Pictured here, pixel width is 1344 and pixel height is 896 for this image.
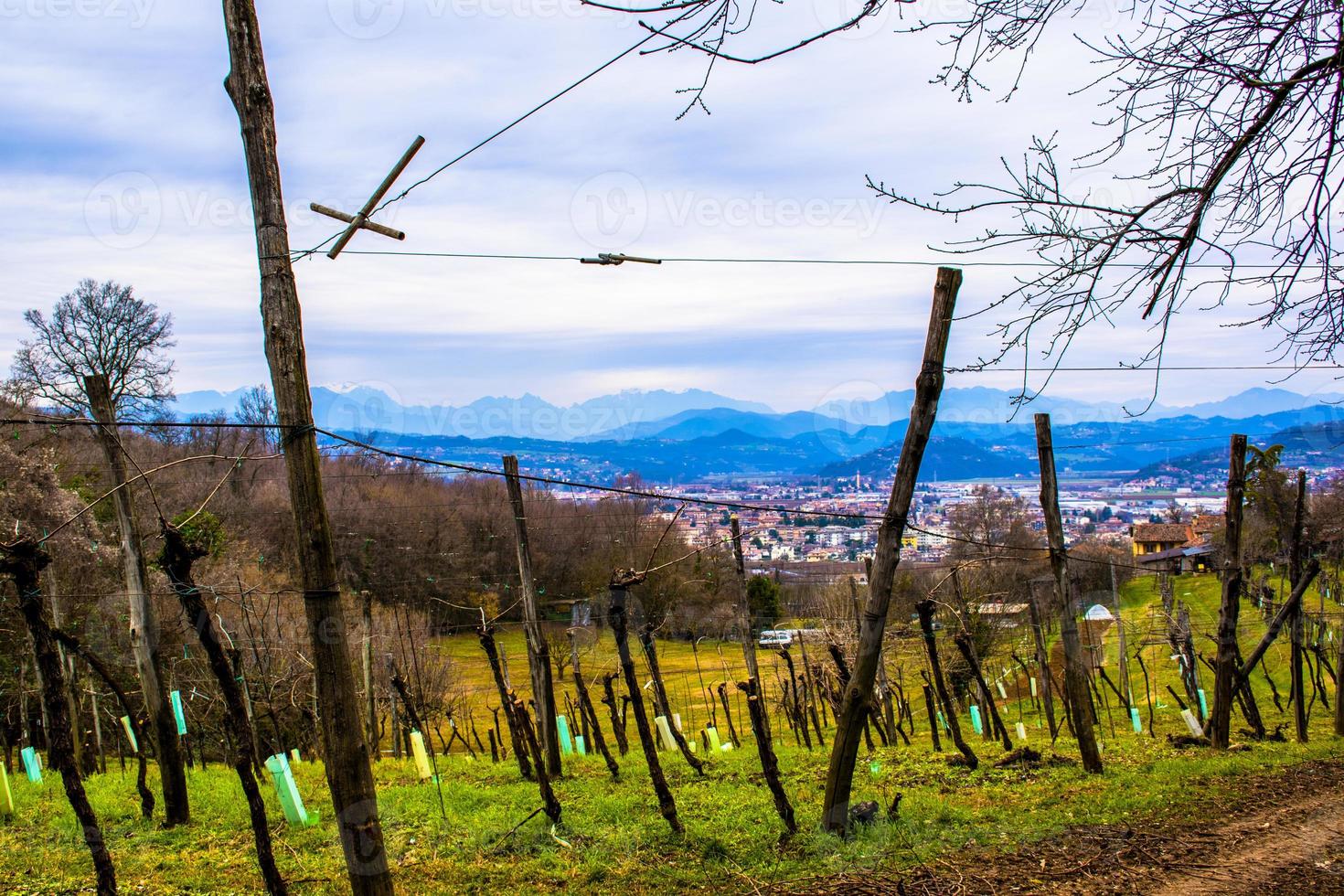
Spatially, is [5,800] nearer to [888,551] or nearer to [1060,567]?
[888,551]

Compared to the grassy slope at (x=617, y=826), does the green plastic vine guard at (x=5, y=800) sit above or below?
above

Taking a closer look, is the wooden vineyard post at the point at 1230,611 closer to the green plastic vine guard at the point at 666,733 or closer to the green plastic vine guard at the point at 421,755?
the green plastic vine guard at the point at 666,733

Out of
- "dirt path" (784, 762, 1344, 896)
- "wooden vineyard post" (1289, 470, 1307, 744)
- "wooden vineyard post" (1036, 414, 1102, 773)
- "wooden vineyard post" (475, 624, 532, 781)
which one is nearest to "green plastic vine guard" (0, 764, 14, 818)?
"wooden vineyard post" (475, 624, 532, 781)

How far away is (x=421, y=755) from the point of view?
10109 millimetres

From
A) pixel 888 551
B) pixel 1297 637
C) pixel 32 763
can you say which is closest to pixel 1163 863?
pixel 888 551

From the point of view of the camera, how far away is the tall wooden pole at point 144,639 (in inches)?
340

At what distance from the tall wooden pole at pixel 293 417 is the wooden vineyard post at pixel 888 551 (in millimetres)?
3715

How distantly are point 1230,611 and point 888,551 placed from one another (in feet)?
25.2

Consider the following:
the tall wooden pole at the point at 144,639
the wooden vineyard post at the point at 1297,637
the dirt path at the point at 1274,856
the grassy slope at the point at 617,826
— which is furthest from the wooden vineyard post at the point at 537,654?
the wooden vineyard post at the point at 1297,637

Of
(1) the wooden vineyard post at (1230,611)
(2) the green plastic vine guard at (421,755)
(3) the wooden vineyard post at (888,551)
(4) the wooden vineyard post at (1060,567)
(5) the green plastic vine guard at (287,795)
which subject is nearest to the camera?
(3) the wooden vineyard post at (888,551)

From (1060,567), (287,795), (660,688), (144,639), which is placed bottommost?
(287,795)

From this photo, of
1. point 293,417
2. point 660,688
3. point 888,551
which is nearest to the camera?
point 293,417

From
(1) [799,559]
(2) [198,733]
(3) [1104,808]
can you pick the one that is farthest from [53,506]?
(1) [799,559]

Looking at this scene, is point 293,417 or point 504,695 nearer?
point 293,417
